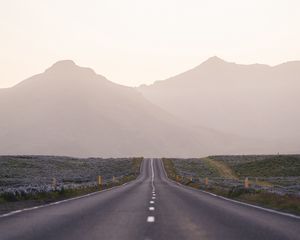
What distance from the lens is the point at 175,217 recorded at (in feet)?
56.6

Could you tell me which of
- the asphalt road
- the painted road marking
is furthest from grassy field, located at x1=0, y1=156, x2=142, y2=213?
the painted road marking

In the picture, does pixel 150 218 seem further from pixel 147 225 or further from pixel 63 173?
pixel 63 173

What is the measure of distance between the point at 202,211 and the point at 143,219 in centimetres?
383

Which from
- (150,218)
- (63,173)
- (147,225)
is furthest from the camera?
(63,173)

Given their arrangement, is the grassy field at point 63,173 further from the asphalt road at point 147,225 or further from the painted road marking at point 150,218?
the painted road marking at point 150,218

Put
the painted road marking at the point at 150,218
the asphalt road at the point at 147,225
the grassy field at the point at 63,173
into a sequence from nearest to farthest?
1. the asphalt road at the point at 147,225
2. the painted road marking at the point at 150,218
3. the grassy field at the point at 63,173

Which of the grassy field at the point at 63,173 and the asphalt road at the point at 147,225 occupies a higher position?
the grassy field at the point at 63,173

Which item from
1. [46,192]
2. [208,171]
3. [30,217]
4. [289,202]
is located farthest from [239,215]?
[208,171]

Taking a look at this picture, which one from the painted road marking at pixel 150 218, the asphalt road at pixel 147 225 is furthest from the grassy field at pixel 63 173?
the painted road marking at pixel 150 218

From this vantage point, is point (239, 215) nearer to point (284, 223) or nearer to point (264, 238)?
point (284, 223)

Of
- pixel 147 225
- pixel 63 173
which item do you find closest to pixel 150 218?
pixel 147 225

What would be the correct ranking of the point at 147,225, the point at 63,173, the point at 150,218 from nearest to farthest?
the point at 147,225 < the point at 150,218 < the point at 63,173

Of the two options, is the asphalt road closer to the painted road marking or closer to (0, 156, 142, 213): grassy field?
the painted road marking

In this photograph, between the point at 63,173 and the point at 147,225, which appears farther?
the point at 63,173
